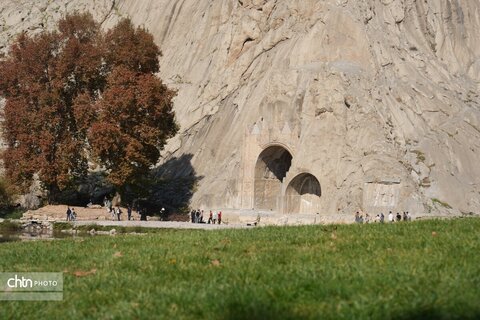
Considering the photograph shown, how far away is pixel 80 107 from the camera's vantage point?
56.5m

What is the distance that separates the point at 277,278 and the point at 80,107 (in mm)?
47293

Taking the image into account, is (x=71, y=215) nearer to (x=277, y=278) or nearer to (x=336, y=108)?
(x=336, y=108)

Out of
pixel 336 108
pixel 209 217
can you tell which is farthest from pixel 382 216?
pixel 209 217

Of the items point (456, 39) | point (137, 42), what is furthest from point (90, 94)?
point (456, 39)

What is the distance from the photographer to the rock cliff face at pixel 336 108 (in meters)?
54.2

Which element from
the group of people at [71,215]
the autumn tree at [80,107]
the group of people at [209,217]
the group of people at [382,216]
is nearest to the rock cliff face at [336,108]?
the group of people at [382,216]

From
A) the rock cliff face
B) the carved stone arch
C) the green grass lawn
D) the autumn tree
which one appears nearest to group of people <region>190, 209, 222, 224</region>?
the rock cliff face

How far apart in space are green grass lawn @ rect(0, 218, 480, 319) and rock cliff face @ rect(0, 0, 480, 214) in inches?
1432

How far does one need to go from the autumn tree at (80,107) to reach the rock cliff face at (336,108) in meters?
8.38

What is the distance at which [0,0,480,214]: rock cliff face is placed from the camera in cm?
5425

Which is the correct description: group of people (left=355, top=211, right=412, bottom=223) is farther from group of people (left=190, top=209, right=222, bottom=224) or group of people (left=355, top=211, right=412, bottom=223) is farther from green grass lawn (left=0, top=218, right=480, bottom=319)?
green grass lawn (left=0, top=218, right=480, bottom=319)

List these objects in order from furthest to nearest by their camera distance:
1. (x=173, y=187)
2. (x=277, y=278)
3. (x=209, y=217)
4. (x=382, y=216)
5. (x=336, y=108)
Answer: (x=173, y=187), (x=336, y=108), (x=209, y=217), (x=382, y=216), (x=277, y=278)

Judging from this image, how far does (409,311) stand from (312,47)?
183 feet

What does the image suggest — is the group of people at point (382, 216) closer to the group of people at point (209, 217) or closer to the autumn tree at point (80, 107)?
the group of people at point (209, 217)
